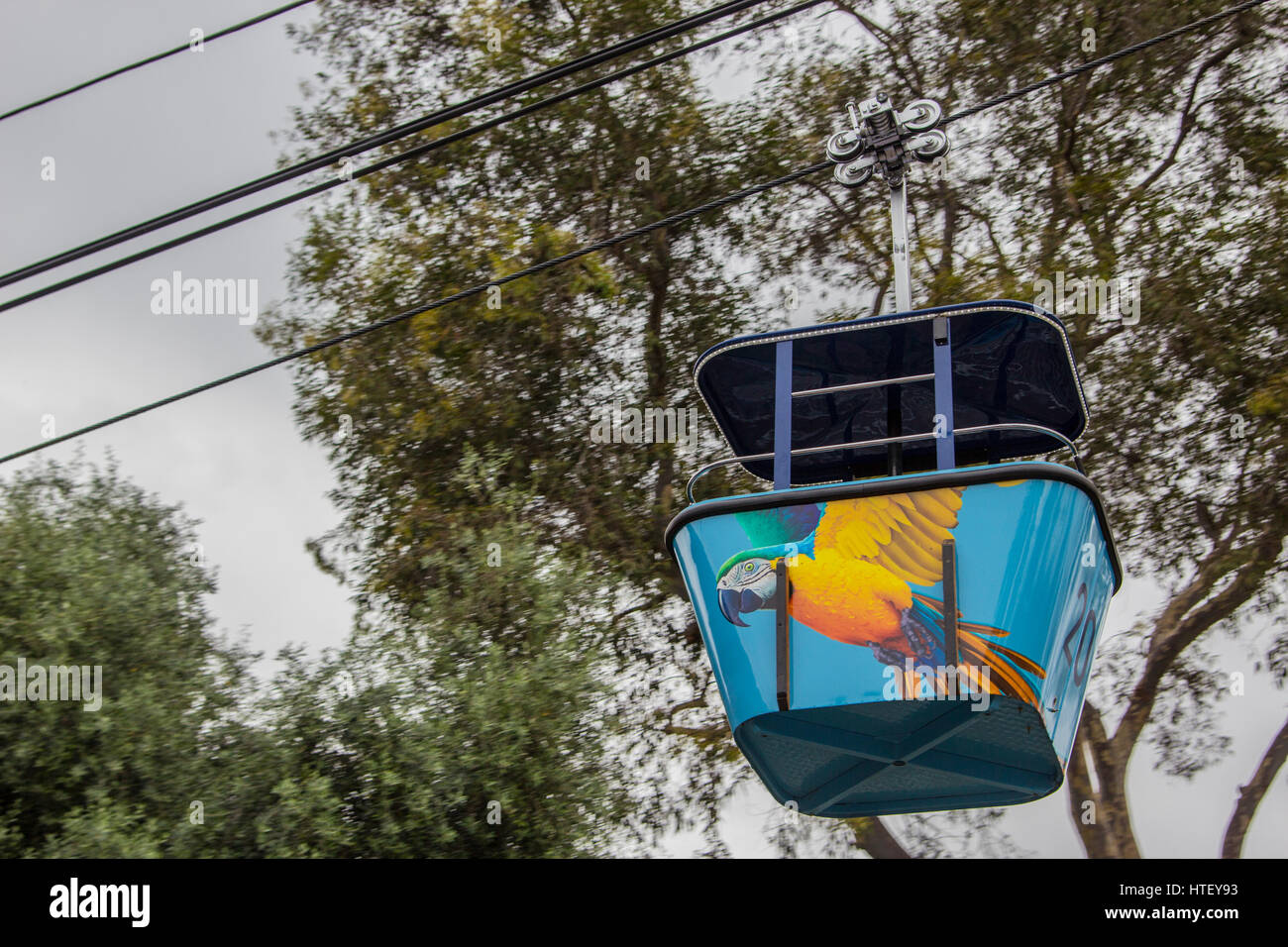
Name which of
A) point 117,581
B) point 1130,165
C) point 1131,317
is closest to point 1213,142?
point 1130,165

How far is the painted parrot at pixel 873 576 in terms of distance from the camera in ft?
21.5

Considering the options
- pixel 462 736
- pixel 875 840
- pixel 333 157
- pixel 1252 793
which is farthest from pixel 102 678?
pixel 1252 793

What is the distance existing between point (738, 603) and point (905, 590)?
0.84 metres

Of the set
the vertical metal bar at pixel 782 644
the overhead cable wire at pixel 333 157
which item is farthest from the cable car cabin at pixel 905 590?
the overhead cable wire at pixel 333 157

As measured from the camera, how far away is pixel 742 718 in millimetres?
6984

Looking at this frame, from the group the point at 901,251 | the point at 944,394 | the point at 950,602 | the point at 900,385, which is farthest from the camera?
the point at 900,385

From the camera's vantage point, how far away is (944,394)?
750cm

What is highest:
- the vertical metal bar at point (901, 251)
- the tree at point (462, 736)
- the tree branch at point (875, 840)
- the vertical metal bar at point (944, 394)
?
the vertical metal bar at point (901, 251)

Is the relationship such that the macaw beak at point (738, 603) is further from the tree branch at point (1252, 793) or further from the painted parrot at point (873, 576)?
the tree branch at point (1252, 793)

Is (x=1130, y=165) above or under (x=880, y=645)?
above

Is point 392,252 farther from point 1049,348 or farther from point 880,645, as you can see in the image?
point 880,645

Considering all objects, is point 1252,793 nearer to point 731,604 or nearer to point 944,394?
point 944,394

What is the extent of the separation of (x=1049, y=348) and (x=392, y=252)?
26.7 feet

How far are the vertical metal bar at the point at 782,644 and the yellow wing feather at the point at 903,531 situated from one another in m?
0.27
